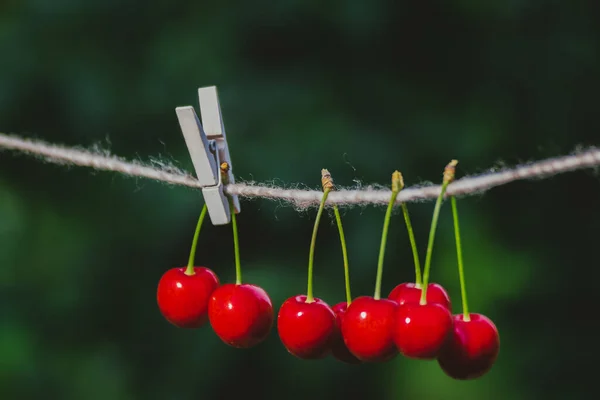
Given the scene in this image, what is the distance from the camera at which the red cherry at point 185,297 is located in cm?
99

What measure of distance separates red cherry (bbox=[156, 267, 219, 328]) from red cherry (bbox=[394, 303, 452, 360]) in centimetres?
27

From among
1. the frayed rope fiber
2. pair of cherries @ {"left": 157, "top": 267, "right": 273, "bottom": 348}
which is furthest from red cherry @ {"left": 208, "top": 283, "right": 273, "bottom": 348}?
the frayed rope fiber

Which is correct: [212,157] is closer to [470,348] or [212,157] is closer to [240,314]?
[240,314]

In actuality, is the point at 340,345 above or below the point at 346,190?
below

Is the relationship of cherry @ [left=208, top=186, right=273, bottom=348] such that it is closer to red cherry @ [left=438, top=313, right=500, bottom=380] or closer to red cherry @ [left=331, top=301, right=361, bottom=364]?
red cherry @ [left=331, top=301, right=361, bottom=364]

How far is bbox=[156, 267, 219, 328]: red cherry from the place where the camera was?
0.99 metres

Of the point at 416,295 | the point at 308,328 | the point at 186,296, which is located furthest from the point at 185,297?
the point at 416,295

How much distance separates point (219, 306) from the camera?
0.95 metres

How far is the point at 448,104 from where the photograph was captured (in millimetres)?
2406

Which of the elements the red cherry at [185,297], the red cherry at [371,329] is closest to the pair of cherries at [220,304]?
the red cherry at [185,297]

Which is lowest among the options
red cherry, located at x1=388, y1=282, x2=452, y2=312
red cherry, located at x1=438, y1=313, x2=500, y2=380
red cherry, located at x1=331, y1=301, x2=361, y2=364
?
red cherry, located at x1=438, y1=313, x2=500, y2=380

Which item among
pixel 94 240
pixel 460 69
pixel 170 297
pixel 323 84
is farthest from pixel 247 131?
pixel 170 297

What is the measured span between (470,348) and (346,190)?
0.74 ft

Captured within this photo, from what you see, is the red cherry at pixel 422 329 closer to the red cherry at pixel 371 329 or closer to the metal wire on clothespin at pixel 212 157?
the red cherry at pixel 371 329
